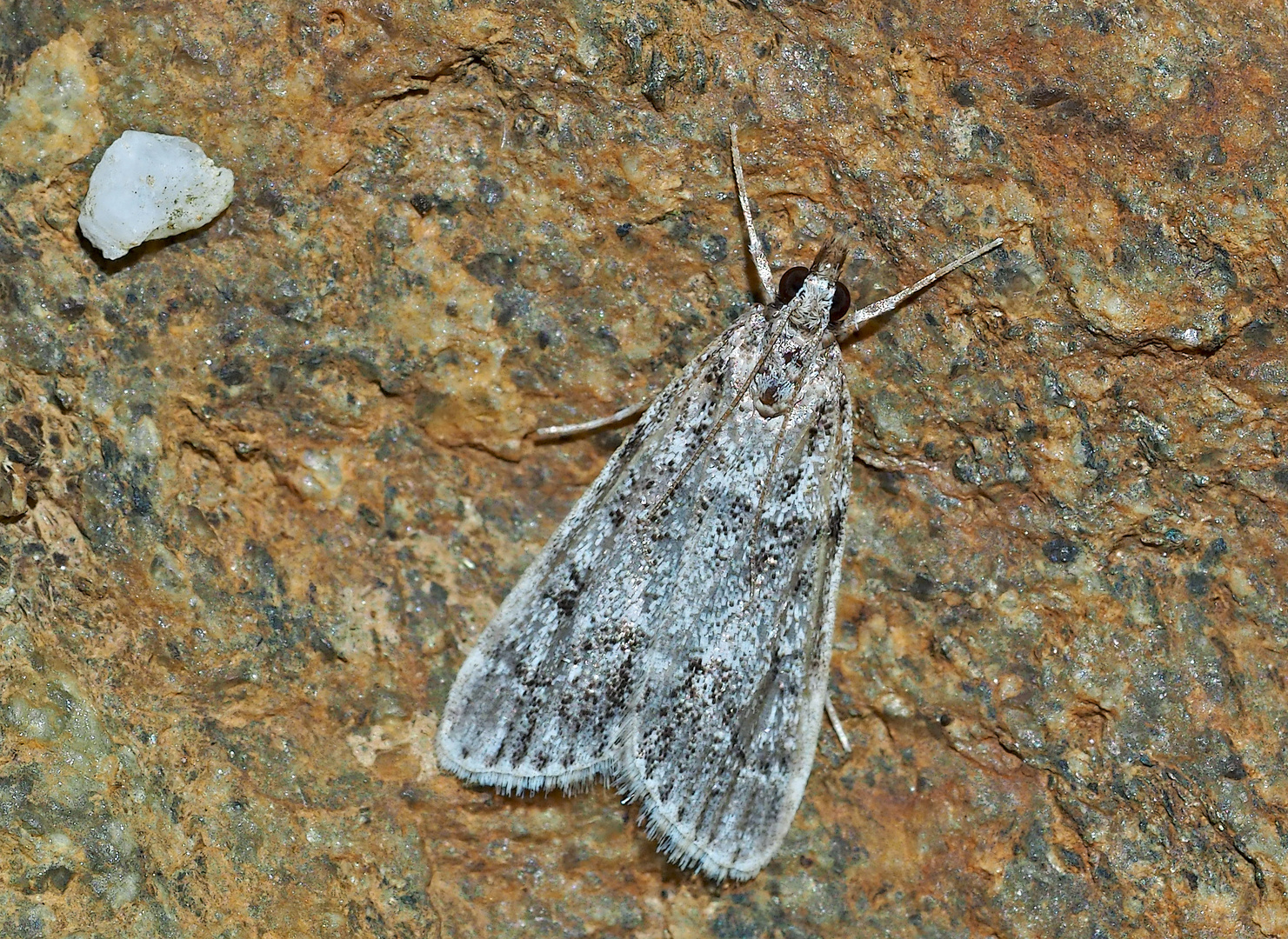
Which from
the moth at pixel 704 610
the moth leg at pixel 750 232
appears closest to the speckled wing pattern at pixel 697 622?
the moth at pixel 704 610

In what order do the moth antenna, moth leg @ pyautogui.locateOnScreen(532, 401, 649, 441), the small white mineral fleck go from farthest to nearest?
1. moth leg @ pyautogui.locateOnScreen(532, 401, 649, 441)
2. the moth antenna
3. the small white mineral fleck

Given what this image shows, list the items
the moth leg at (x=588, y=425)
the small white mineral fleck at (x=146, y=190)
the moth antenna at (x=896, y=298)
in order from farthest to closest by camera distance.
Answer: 1. the moth leg at (x=588, y=425)
2. the moth antenna at (x=896, y=298)
3. the small white mineral fleck at (x=146, y=190)

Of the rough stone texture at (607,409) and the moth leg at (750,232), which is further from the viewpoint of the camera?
the moth leg at (750,232)

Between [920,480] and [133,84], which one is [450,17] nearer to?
[133,84]

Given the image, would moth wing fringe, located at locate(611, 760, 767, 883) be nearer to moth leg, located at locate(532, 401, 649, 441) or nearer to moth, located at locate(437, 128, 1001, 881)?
moth, located at locate(437, 128, 1001, 881)

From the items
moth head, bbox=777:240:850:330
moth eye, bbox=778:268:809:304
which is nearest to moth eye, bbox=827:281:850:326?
moth head, bbox=777:240:850:330

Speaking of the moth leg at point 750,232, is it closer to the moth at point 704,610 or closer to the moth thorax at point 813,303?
the moth at point 704,610
